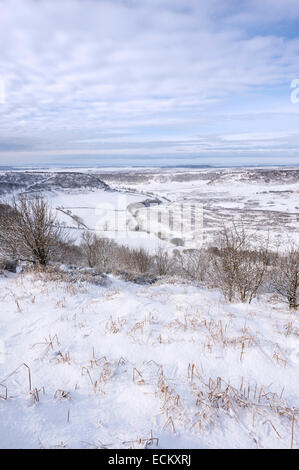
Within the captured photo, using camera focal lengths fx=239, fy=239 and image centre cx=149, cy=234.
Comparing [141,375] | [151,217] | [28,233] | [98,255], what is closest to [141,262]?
[98,255]

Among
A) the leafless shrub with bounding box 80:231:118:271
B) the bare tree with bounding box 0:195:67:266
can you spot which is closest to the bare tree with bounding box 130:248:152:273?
the leafless shrub with bounding box 80:231:118:271

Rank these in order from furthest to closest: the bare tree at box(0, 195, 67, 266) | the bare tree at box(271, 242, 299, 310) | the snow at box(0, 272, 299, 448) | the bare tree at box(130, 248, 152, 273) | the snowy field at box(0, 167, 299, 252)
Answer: the snowy field at box(0, 167, 299, 252), the bare tree at box(130, 248, 152, 273), the bare tree at box(271, 242, 299, 310), the bare tree at box(0, 195, 67, 266), the snow at box(0, 272, 299, 448)

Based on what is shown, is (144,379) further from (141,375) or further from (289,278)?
(289,278)

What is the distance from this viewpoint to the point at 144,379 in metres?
3.10

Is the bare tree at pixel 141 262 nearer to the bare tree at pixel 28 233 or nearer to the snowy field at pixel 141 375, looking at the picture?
the bare tree at pixel 28 233

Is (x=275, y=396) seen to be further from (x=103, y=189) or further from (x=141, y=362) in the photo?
(x=103, y=189)

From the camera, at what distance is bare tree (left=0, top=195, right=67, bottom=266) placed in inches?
433

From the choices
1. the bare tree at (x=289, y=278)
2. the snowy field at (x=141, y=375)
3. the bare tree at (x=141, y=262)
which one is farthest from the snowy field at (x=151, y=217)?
the snowy field at (x=141, y=375)

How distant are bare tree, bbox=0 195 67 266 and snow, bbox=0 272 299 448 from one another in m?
6.45

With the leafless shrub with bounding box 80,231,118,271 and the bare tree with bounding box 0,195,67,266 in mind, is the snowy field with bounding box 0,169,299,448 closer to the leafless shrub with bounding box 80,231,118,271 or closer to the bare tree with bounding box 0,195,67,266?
the bare tree with bounding box 0,195,67,266

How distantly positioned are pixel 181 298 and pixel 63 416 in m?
4.62

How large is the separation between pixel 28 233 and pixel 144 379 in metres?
9.99

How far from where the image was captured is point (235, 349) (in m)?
3.77
